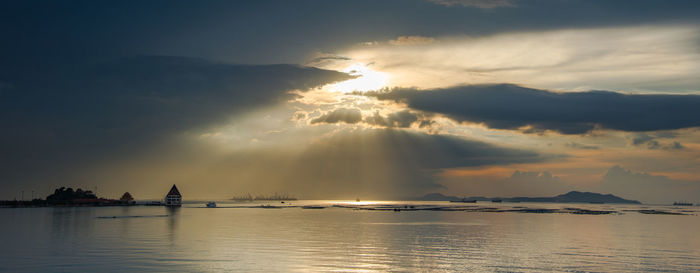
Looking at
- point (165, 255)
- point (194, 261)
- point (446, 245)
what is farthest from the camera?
point (446, 245)

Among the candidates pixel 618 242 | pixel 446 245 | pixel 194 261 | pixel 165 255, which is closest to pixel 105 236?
pixel 165 255

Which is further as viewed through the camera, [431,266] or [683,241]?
A: [683,241]

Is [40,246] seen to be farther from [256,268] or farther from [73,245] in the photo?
[256,268]

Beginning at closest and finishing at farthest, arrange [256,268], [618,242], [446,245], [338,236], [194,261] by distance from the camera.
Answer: [256,268] < [194,261] < [446,245] < [618,242] < [338,236]

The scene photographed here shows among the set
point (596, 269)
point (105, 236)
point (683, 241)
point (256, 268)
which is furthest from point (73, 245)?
point (683, 241)

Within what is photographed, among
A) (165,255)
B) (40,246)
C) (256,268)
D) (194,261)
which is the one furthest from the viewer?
(40,246)

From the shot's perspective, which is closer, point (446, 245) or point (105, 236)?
point (446, 245)

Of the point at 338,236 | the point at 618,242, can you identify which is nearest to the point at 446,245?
the point at 338,236

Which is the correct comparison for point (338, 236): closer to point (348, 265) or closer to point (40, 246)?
point (348, 265)

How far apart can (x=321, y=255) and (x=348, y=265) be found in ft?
23.9

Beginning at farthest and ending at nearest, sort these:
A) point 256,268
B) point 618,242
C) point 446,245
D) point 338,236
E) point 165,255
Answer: point 338,236
point 618,242
point 446,245
point 165,255
point 256,268

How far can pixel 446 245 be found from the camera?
60438 millimetres

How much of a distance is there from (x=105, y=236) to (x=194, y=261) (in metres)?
29.6

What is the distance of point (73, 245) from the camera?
55719mm
